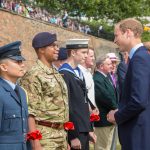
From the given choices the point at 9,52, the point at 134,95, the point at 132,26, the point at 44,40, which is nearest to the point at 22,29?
the point at 44,40

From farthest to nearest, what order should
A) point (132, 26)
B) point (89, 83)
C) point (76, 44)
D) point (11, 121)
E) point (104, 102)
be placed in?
1. point (104, 102)
2. point (89, 83)
3. point (76, 44)
4. point (132, 26)
5. point (11, 121)

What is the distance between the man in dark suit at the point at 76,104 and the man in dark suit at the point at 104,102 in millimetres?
2184

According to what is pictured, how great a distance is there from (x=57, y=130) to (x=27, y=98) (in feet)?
1.79

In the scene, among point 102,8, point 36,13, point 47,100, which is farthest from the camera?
point 102,8

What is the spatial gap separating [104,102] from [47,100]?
11.8 feet

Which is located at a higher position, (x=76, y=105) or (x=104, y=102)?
(x=76, y=105)

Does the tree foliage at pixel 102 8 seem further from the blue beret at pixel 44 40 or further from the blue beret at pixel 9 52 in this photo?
the blue beret at pixel 9 52

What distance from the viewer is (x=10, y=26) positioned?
1677cm

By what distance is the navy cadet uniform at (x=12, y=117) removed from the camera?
16.8 ft

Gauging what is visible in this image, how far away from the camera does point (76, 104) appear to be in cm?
688

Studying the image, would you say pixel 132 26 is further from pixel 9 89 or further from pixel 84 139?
pixel 84 139

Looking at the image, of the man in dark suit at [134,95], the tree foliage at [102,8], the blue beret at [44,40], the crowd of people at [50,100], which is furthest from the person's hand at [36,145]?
the tree foliage at [102,8]

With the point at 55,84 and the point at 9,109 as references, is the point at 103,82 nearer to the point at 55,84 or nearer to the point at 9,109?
the point at 55,84

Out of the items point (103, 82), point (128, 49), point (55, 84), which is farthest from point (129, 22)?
point (103, 82)
